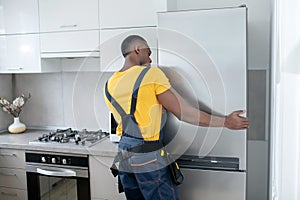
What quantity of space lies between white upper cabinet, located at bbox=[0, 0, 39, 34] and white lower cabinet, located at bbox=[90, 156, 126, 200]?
1201mm

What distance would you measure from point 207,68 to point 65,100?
5.37 feet

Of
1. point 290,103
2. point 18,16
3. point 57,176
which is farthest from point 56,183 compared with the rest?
point 290,103

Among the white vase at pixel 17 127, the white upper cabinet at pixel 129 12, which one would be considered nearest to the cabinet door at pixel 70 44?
the white upper cabinet at pixel 129 12

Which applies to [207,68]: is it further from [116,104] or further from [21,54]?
[21,54]

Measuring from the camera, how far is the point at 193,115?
70.9 inches

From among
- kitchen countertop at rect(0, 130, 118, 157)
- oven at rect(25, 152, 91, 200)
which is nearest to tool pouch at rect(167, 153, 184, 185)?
kitchen countertop at rect(0, 130, 118, 157)

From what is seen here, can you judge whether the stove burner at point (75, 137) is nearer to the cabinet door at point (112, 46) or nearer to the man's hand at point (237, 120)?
the cabinet door at point (112, 46)

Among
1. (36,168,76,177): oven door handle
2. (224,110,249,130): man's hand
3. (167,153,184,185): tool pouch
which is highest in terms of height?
(224,110,249,130): man's hand

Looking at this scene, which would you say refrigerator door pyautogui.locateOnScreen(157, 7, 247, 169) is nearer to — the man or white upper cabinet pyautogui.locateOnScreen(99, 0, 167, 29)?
the man


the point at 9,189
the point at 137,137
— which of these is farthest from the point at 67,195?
the point at 137,137

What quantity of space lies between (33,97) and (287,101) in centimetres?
264

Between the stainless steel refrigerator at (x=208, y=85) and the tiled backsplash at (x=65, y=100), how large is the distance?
1.05 metres

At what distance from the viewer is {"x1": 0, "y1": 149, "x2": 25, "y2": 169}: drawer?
252 cm

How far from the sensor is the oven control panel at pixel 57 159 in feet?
7.63
